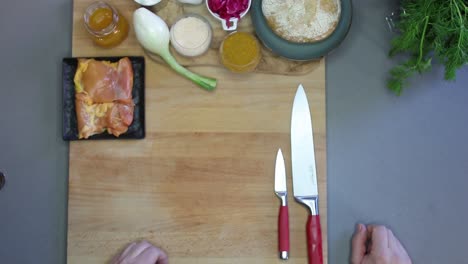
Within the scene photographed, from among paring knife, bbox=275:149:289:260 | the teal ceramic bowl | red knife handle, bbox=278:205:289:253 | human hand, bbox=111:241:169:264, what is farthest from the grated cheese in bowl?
human hand, bbox=111:241:169:264

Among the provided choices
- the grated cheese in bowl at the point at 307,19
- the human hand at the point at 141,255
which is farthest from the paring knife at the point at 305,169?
the human hand at the point at 141,255

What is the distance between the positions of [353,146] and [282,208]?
200 mm

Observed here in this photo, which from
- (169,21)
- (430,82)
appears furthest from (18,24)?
(430,82)

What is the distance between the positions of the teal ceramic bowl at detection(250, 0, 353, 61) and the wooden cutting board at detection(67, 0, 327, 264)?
39mm

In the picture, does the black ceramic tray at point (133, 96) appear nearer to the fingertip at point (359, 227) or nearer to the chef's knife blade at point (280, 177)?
the chef's knife blade at point (280, 177)

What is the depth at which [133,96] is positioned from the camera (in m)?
0.87

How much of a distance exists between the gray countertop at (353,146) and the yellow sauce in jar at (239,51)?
175 mm

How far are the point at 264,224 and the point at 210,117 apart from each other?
242 millimetres

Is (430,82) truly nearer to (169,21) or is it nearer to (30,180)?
(169,21)

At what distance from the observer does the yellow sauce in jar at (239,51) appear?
33.1 inches

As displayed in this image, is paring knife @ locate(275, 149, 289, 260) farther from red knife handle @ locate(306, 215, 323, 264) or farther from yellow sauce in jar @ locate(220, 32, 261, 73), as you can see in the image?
yellow sauce in jar @ locate(220, 32, 261, 73)

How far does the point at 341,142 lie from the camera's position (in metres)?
0.90

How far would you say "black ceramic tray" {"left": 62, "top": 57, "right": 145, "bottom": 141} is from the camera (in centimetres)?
87

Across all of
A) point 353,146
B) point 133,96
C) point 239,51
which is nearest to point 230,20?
point 239,51
